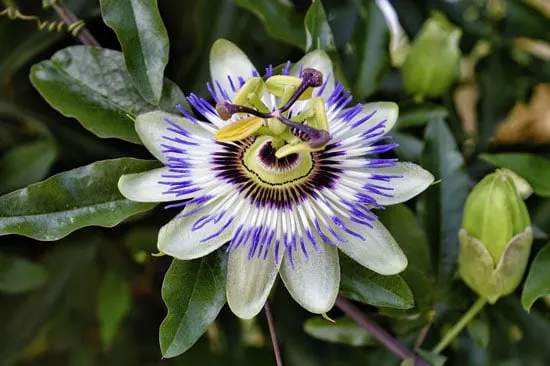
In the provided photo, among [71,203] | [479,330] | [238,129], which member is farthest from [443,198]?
[71,203]

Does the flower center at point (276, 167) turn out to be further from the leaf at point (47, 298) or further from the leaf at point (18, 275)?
the leaf at point (47, 298)

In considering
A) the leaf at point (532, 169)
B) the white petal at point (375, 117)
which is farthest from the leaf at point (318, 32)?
the leaf at point (532, 169)

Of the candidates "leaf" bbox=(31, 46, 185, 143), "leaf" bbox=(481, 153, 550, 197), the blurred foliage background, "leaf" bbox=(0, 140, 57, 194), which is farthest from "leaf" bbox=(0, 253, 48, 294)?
"leaf" bbox=(481, 153, 550, 197)

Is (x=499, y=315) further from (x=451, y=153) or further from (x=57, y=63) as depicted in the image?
(x=57, y=63)

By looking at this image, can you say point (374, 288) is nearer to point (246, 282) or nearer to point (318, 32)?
point (246, 282)

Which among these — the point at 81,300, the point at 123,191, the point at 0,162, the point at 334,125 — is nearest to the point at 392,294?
the point at 334,125

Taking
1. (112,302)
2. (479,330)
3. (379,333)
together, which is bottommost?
(112,302)
